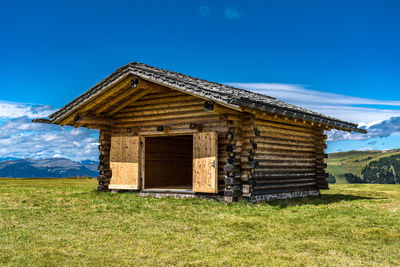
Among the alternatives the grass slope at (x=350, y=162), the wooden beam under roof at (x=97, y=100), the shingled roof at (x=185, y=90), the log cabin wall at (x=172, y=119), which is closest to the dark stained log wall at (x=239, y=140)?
the log cabin wall at (x=172, y=119)

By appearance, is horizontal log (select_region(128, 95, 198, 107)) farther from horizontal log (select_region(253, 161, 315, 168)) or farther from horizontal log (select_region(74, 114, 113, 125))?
horizontal log (select_region(253, 161, 315, 168))

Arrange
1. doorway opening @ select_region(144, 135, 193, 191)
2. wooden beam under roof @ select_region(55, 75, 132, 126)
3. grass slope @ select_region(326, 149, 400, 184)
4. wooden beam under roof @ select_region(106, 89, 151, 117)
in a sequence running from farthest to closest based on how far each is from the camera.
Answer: grass slope @ select_region(326, 149, 400, 184) → doorway opening @ select_region(144, 135, 193, 191) → wooden beam under roof @ select_region(106, 89, 151, 117) → wooden beam under roof @ select_region(55, 75, 132, 126)

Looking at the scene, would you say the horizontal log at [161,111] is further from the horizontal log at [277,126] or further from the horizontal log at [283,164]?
the horizontal log at [283,164]

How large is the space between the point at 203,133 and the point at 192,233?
5.48 m

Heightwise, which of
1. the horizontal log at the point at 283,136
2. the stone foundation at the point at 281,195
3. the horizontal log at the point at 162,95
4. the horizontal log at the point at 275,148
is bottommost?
the stone foundation at the point at 281,195

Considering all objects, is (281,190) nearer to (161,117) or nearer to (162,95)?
(161,117)

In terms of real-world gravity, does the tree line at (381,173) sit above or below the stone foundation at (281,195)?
above

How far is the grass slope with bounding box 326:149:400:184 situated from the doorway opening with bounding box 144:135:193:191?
5017 inches

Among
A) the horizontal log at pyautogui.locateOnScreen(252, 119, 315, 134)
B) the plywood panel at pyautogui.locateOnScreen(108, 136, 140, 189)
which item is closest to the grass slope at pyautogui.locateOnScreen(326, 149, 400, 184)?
the horizontal log at pyautogui.locateOnScreen(252, 119, 315, 134)

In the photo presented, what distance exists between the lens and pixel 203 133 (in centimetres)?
1412

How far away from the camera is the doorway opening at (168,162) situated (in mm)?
18875

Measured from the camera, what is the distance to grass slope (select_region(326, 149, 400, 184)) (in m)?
151

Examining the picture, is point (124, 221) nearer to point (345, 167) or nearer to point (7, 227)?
point (7, 227)

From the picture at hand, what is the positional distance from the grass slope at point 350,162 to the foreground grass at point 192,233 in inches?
5330
